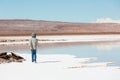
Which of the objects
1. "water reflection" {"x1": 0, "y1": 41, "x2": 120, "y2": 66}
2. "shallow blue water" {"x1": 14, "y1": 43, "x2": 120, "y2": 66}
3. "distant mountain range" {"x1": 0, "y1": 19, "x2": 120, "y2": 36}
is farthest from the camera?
"distant mountain range" {"x1": 0, "y1": 19, "x2": 120, "y2": 36}

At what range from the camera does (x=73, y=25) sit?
634 feet

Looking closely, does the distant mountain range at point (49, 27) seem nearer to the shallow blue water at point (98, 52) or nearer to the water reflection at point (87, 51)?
the water reflection at point (87, 51)

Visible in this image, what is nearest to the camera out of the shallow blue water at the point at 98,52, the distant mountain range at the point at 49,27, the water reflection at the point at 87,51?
the shallow blue water at the point at 98,52

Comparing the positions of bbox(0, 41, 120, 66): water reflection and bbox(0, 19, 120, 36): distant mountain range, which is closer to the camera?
bbox(0, 41, 120, 66): water reflection

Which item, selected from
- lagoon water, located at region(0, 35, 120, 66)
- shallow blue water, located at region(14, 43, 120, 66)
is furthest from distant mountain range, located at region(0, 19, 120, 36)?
shallow blue water, located at region(14, 43, 120, 66)

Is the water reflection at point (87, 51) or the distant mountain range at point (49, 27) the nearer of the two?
the water reflection at point (87, 51)

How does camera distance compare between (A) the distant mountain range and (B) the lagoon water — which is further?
(A) the distant mountain range

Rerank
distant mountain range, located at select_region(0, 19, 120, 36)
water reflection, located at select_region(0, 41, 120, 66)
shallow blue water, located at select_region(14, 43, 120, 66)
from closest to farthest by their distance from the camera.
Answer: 1. shallow blue water, located at select_region(14, 43, 120, 66)
2. water reflection, located at select_region(0, 41, 120, 66)
3. distant mountain range, located at select_region(0, 19, 120, 36)

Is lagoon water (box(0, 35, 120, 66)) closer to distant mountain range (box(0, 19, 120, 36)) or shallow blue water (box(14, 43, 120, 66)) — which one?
shallow blue water (box(14, 43, 120, 66))

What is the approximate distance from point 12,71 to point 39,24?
179423 millimetres

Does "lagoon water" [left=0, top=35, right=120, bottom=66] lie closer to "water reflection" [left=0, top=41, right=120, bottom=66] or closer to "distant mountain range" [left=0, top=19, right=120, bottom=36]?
"water reflection" [left=0, top=41, right=120, bottom=66]

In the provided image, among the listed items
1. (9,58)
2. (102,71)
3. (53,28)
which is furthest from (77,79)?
(53,28)

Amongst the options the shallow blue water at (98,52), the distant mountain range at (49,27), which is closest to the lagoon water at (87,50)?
the shallow blue water at (98,52)

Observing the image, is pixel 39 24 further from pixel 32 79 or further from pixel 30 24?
pixel 32 79
